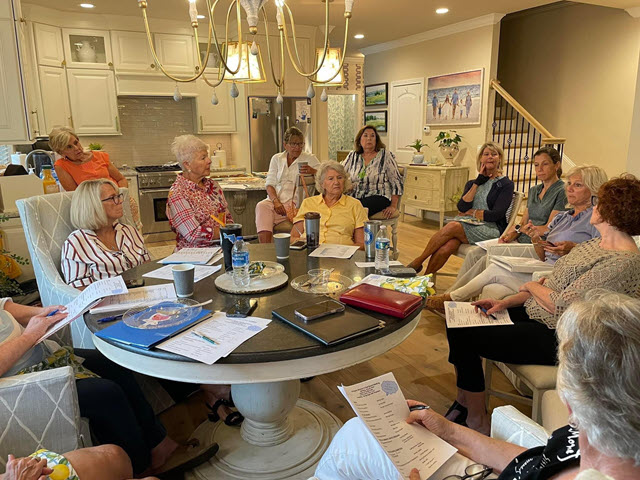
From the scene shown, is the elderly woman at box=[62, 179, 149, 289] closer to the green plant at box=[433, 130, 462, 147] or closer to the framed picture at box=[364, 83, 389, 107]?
the green plant at box=[433, 130, 462, 147]

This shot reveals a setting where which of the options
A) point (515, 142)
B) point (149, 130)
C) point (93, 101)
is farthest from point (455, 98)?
point (93, 101)

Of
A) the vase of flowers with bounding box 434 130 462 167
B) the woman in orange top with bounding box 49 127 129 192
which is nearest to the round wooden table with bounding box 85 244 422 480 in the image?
the woman in orange top with bounding box 49 127 129 192

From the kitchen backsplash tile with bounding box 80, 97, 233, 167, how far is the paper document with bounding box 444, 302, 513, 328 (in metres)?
4.97

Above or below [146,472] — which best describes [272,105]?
above

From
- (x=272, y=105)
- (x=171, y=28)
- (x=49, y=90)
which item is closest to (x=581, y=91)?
(x=272, y=105)

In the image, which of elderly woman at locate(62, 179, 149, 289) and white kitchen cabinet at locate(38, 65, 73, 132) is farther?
white kitchen cabinet at locate(38, 65, 73, 132)

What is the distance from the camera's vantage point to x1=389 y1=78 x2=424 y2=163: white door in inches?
290

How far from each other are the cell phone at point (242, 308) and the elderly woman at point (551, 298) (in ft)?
2.91

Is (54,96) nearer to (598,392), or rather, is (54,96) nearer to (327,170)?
(327,170)

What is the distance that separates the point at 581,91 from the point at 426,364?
545 centimetres

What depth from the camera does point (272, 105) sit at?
20.2 feet

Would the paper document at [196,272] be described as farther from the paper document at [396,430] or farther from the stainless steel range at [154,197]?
the stainless steel range at [154,197]

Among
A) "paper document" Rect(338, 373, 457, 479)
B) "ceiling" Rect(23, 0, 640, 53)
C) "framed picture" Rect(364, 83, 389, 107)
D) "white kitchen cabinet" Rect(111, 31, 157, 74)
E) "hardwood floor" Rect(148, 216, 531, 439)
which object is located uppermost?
"ceiling" Rect(23, 0, 640, 53)

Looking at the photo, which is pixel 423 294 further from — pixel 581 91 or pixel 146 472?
pixel 581 91
